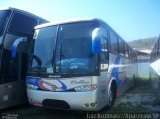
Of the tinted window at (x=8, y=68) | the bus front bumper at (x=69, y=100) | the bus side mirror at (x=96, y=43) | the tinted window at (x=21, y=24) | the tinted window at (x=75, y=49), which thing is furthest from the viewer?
the tinted window at (x=21, y=24)

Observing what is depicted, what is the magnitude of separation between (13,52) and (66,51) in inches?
69.2

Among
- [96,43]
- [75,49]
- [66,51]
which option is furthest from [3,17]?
[96,43]

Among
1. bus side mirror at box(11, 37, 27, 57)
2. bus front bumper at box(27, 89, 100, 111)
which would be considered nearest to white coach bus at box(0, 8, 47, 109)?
bus side mirror at box(11, 37, 27, 57)

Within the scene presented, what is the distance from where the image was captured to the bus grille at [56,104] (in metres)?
6.76

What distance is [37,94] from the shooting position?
719 centimetres

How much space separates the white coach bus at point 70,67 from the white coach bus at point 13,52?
0.84 meters

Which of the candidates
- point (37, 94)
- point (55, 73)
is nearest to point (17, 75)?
point (37, 94)

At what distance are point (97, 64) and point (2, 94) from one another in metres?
3.34

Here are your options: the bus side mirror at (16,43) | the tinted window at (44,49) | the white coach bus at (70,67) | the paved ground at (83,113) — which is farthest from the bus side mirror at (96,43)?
the bus side mirror at (16,43)

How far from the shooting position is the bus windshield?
264 inches

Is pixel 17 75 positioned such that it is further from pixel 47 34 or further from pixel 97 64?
pixel 97 64

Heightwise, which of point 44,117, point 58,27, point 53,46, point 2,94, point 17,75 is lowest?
point 44,117

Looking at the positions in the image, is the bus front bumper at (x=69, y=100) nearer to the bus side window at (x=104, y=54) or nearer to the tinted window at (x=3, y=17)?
the bus side window at (x=104, y=54)

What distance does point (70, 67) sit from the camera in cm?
679
